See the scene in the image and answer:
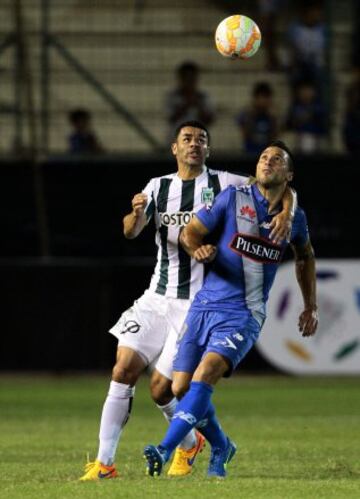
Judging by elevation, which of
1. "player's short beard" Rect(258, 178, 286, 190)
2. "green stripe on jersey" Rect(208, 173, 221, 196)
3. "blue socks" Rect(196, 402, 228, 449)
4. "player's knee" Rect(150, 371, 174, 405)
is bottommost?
"blue socks" Rect(196, 402, 228, 449)

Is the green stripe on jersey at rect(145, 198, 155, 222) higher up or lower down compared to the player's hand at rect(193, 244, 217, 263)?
higher up

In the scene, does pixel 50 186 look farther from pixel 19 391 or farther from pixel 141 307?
pixel 141 307

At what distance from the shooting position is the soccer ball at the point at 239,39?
967 centimetres

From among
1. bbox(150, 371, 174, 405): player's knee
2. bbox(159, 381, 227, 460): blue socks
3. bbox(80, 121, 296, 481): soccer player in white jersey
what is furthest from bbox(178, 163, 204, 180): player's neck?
bbox(159, 381, 227, 460): blue socks

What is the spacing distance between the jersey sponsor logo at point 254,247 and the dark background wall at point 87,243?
29.4 ft

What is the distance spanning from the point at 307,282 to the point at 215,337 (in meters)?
0.84

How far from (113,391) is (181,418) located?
0.86 metres

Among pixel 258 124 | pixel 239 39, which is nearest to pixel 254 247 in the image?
pixel 239 39

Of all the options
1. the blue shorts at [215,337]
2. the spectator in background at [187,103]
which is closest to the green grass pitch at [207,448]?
the blue shorts at [215,337]

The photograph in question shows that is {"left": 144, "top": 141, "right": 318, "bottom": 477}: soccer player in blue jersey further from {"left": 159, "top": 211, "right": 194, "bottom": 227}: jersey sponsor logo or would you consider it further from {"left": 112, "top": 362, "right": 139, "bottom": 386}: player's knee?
{"left": 159, "top": 211, "right": 194, "bottom": 227}: jersey sponsor logo

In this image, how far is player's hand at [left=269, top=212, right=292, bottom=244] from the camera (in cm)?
821

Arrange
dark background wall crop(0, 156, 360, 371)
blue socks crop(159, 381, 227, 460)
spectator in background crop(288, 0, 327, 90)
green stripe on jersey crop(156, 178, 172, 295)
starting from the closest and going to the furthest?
blue socks crop(159, 381, 227, 460) → green stripe on jersey crop(156, 178, 172, 295) → dark background wall crop(0, 156, 360, 371) → spectator in background crop(288, 0, 327, 90)

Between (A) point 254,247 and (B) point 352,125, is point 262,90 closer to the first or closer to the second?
(B) point 352,125

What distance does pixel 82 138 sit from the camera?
18.0 metres
